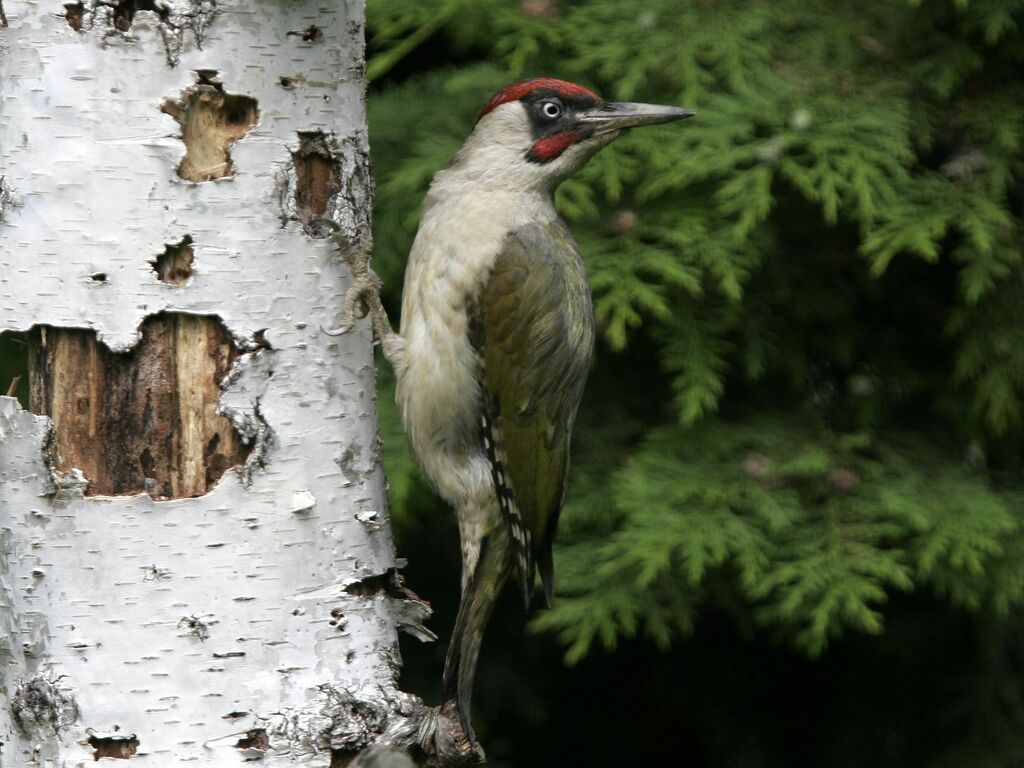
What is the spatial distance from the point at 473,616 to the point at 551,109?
136 cm

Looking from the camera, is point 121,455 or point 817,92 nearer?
point 121,455

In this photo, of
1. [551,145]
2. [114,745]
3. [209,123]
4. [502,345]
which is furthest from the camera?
[551,145]

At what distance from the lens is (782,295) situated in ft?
13.8

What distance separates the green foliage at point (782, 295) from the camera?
149 inches

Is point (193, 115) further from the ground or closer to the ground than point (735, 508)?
further from the ground

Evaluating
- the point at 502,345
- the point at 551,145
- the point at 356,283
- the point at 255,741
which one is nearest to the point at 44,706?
the point at 255,741

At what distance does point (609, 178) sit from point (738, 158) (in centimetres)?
39

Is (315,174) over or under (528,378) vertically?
over

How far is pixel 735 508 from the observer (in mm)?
3902

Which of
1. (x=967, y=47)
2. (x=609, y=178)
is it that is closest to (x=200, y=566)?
(x=609, y=178)

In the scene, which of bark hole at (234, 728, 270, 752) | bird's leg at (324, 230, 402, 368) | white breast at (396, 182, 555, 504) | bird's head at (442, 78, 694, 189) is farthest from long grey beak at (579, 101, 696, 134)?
bark hole at (234, 728, 270, 752)

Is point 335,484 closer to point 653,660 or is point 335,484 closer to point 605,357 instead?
point 605,357

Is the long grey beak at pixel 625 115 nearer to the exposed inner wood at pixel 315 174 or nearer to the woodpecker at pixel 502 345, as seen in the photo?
the woodpecker at pixel 502 345

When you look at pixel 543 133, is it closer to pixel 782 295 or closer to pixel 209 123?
pixel 782 295
